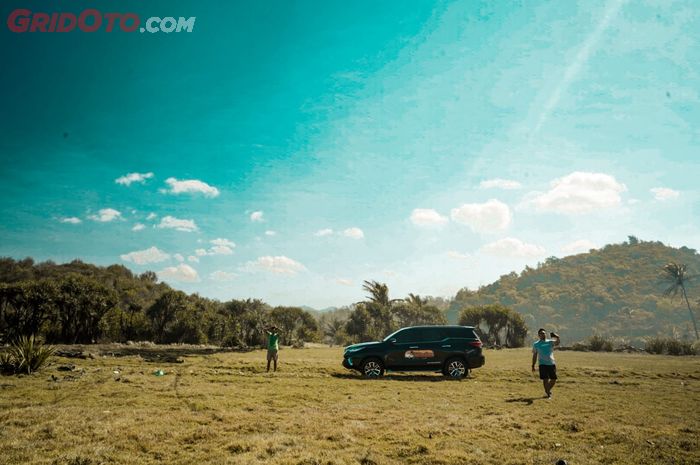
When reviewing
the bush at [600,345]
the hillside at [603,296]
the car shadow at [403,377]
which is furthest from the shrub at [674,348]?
the hillside at [603,296]

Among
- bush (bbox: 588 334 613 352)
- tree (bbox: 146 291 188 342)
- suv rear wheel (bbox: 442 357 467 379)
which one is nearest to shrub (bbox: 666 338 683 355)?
bush (bbox: 588 334 613 352)

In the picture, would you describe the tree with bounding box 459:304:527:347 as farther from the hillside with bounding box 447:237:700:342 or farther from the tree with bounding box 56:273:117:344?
the hillside with bounding box 447:237:700:342

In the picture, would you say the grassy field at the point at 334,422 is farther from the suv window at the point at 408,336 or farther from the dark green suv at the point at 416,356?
the suv window at the point at 408,336

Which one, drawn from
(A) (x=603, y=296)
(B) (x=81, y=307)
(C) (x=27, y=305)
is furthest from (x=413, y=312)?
(A) (x=603, y=296)

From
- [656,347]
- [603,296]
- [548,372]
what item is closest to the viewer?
[548,372]

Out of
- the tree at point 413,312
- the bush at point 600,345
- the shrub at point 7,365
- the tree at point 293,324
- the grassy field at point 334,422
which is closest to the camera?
the grassy field at point 334,422

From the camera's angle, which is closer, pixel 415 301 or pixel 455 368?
pixel 455 368

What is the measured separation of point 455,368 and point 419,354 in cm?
158

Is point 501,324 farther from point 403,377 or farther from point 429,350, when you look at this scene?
point 403,377

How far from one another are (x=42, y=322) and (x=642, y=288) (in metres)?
199

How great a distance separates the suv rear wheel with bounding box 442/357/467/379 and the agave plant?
15410 millimetres

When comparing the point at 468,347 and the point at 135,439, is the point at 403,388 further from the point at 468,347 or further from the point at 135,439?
the point at 135,439

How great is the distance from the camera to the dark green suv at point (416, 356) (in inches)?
589

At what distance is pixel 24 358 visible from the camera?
42.9 ft
